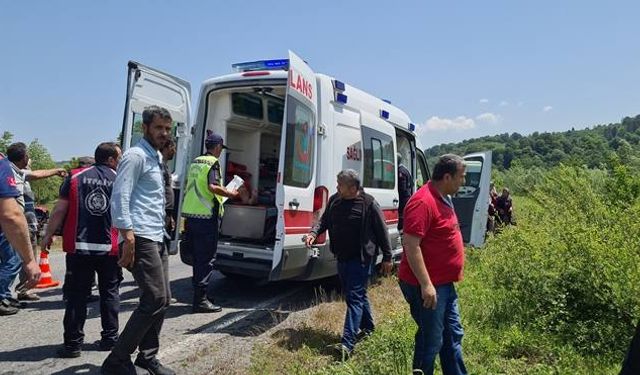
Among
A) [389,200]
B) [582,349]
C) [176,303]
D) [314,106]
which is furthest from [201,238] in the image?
[582,349]

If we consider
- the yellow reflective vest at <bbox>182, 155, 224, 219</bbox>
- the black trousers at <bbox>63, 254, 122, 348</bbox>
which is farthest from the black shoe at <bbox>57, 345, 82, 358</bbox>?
the yellow reflective vest at <bbox>182, 155, 224, 219</bbox>

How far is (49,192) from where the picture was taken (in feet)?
141

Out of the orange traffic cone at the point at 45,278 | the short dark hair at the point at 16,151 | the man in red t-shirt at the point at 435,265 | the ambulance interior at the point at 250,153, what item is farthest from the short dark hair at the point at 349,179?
the orange traffic cone at the point at 45,278

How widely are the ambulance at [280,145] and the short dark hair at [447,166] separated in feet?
5.78

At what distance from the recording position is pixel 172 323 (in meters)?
5.14

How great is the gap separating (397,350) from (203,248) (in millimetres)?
2561

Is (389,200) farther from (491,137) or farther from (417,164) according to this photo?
(491,137)

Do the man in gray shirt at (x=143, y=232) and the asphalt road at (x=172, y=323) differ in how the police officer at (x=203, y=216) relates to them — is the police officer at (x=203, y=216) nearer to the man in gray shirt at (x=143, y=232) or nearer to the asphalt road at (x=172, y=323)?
the asphalt road at (x=172, y=323)

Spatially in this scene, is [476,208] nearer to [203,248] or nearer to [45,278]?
[203,248]

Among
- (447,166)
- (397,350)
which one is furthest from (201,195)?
(447,166)

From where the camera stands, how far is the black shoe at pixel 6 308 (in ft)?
17.7

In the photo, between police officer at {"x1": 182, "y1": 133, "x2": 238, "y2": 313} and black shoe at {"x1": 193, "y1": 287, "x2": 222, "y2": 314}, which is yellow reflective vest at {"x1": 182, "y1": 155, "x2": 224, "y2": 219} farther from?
black shoe at {"x1": 193, "y1": 287, "x2": 222, "y2": 314}

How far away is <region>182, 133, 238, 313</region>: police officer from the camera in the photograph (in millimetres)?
5469

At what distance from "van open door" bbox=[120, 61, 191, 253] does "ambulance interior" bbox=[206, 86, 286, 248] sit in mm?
348
